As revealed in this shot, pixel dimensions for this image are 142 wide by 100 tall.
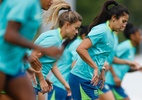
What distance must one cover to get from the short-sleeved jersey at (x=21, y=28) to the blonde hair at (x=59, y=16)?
8.86ft

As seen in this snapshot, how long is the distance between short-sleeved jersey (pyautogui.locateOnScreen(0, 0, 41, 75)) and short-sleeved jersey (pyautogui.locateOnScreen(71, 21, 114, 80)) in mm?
2547

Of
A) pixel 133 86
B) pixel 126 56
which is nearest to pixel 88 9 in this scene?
pixel 133 86

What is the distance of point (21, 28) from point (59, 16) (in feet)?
10.1

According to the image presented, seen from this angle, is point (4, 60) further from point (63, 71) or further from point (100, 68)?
point (63, 71)

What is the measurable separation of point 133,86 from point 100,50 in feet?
29.1

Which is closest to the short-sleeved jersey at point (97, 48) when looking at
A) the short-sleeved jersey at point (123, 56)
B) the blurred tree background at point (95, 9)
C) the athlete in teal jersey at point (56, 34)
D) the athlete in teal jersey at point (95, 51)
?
the athlete in teal jersey at point (95, 51)

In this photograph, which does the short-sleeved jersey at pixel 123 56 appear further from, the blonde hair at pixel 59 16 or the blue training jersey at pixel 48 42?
the blue training jersey at pixel 48 42

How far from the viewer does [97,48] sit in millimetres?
9578

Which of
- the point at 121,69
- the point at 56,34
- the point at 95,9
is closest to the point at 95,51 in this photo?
the point at 56,34

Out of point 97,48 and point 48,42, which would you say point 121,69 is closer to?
point 97,48

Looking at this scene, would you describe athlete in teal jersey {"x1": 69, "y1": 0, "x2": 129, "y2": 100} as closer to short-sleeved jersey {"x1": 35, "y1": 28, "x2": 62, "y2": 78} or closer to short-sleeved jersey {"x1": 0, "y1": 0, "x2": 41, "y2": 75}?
short-sleeved jersey {"x1": 35, "y1": 28, "x2": 62, "y2": 78}

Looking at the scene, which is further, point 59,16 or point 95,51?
Answer: point 59,16

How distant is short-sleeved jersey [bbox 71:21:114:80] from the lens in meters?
9.47

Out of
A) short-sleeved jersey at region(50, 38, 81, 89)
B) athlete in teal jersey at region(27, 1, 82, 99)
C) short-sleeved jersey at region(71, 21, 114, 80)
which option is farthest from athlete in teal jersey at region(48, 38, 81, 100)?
short-sleeved jersey at region(71, 21, 114, 80)
